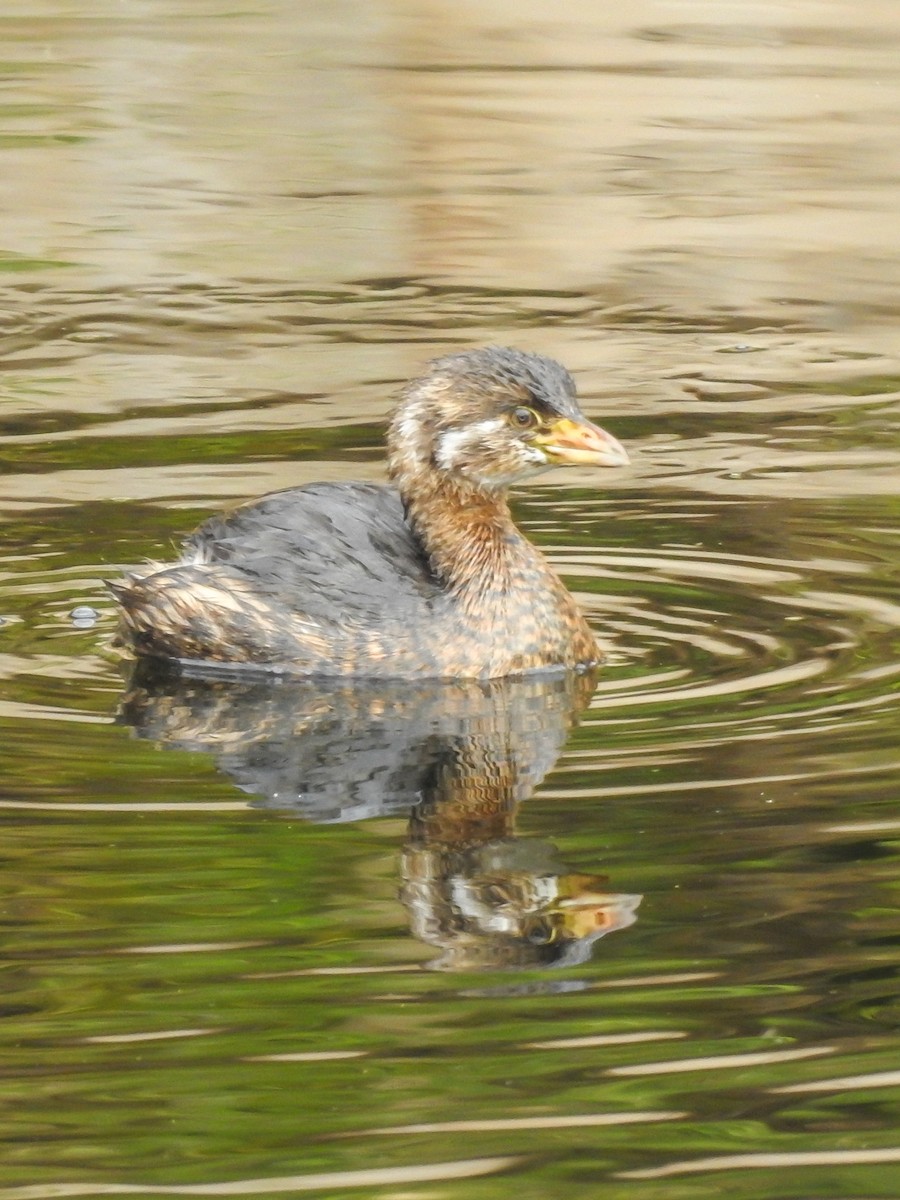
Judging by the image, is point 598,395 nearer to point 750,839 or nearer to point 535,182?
point 535,182

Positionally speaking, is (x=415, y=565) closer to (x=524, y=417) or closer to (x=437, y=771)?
(x=524, y=417)

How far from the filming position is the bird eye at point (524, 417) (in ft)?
25.5

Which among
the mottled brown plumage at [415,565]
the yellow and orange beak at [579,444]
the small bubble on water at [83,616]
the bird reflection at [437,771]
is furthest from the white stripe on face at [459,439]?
the small bubble on water at [83,616]

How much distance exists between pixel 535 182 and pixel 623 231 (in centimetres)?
117

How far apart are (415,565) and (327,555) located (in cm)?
35

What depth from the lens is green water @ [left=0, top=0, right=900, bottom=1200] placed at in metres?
4.42

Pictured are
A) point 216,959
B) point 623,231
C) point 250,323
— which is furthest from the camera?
point 623,231

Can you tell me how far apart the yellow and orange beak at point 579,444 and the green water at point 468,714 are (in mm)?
580

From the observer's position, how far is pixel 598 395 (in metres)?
10.9

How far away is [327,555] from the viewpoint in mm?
7664

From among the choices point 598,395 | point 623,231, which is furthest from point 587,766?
point 623,231

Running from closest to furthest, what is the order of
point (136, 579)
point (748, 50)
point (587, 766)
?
point (587, 766), point (136, 579), point (748, 50)

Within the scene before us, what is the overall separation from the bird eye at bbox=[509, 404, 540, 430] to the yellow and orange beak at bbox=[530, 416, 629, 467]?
0.04 metres

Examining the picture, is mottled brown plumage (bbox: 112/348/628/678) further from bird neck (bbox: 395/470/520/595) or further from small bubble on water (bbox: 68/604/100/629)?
small bubble on water (bbox: 68/604/100/629)
